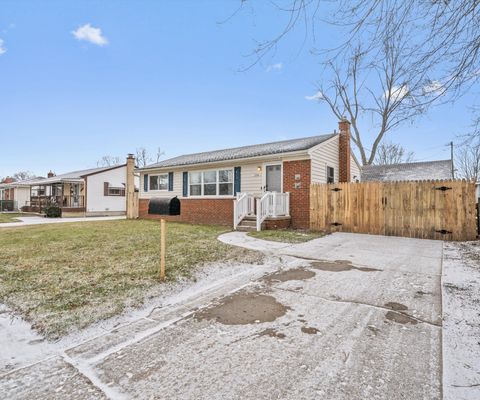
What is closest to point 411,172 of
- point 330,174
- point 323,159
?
point 330,174

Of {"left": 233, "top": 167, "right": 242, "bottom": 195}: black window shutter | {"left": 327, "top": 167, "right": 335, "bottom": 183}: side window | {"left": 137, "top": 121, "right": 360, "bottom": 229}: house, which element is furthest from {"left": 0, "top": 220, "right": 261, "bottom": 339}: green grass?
{"left": 327, "top": 167, "right": 335, "bottom": 183}: side window

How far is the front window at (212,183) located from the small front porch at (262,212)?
4.47 ft

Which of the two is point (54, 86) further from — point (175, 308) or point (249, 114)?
point (175, 308)

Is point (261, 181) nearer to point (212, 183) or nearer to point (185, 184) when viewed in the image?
point (212, 183)

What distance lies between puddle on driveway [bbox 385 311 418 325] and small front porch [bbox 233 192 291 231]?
7.17 m

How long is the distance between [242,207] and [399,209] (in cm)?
586

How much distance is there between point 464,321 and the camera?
272 centimetres

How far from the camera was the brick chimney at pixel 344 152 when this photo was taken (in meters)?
12.8

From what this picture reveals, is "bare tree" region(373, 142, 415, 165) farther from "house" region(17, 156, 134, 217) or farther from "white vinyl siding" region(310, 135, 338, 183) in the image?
"house" region(17, 156, 134, 217)

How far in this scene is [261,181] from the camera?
1166 centimetres

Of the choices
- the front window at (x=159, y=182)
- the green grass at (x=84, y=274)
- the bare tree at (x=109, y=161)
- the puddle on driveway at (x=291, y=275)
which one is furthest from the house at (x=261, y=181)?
the bare tree at (x=109, y=161)

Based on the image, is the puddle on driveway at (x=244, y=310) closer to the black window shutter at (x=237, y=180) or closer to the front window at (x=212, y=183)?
the black window shutter at (x=237, y=180)

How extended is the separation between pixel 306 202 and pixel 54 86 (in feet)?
48.1

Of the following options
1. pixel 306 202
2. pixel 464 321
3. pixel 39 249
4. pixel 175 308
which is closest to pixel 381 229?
pixel 306 202
